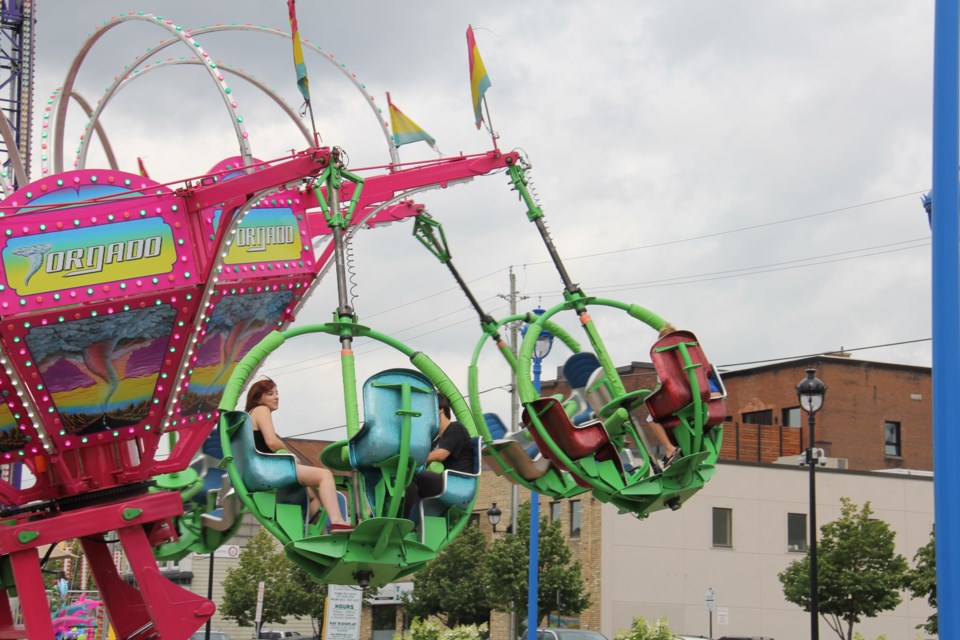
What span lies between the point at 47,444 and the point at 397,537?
4799mm

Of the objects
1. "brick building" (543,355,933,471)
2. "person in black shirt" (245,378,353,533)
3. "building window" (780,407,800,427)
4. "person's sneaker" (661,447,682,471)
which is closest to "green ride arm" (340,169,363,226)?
"person in black shirt" (245,378,353,533)

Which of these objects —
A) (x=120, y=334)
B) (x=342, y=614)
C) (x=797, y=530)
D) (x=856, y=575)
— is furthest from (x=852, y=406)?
(x=120, y=334)

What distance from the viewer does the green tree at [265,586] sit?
43594mm

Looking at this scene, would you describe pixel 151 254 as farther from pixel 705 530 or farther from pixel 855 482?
pixel 855 482

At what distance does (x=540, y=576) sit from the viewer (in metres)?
35.0

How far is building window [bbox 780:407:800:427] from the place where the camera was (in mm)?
47506

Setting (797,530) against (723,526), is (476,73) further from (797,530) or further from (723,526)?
(797,530)

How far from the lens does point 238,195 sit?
12.0 m

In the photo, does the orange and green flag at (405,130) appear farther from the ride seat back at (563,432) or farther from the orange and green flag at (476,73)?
the ride seat back at (563,432)

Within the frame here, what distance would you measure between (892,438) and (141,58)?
40271 mm

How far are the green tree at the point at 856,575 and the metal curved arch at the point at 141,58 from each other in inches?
898

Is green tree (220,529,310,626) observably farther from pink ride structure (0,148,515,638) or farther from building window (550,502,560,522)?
pink ride structure (0,148,515,638)

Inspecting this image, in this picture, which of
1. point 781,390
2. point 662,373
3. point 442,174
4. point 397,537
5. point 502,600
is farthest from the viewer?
point 781,390

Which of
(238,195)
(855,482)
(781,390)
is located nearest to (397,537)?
(238,195)
